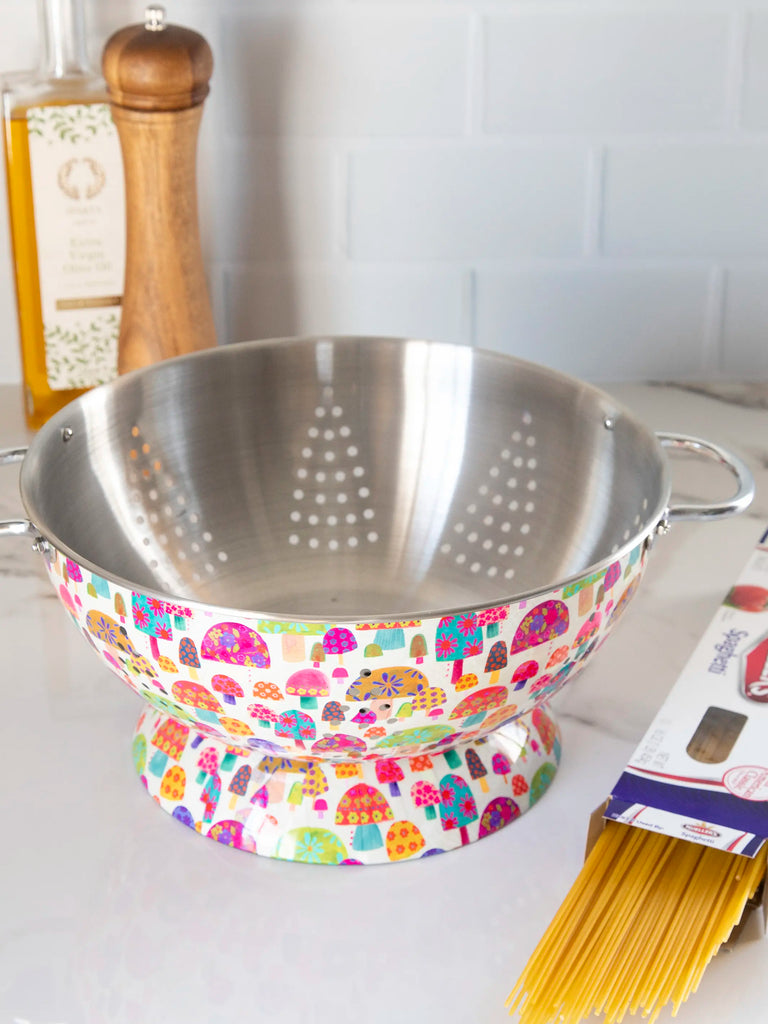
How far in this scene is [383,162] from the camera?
1.03m

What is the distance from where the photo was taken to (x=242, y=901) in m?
0.59

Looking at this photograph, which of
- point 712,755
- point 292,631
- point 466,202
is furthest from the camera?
point 466,202

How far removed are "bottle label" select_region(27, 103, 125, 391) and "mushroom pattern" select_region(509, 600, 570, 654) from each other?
56 centimetres

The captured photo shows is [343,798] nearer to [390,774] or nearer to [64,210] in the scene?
[390,774]

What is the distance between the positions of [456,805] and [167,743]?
0.49 feet

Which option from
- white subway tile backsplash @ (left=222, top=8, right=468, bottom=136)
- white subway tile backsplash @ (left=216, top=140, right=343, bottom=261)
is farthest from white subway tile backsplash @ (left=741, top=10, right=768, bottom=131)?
white subway tile backsplash @ (left=216, top=140, right=343, bottom=261)

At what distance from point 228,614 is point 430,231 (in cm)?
63

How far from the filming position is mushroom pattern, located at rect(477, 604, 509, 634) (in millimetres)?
495

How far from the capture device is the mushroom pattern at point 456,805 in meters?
0.61

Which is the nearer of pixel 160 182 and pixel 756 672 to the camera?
pixel 756 672

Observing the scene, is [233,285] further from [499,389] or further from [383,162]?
[499,389]

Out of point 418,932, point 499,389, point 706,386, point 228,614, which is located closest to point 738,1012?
point 418,932

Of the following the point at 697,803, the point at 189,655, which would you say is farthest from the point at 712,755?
the point at 189,655

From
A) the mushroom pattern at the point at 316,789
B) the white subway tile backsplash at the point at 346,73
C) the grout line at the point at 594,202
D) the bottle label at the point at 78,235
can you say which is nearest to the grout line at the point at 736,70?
the grout line at the point at 594,202
